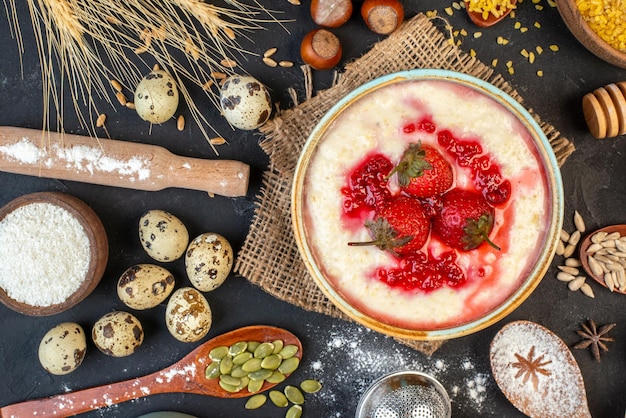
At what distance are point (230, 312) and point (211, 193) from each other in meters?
0.33

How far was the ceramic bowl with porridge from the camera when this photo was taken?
4.31ft

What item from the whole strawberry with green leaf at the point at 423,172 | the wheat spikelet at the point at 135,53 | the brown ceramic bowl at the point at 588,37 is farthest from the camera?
the wheat spikelet at the point at 135,53

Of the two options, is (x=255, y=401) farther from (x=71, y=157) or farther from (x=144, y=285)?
(x=71, y=157)

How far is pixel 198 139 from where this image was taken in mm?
1617

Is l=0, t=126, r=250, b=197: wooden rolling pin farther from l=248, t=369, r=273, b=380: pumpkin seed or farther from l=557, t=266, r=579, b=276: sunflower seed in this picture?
l=557, t=266, r=579, b=276: sunflower seed

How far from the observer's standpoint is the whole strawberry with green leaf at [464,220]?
1.26 meters

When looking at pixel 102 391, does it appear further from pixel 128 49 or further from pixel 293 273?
pixel 128 49

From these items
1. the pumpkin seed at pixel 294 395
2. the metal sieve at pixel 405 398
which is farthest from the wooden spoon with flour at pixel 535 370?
the pumpkin seed at pixel 294 395

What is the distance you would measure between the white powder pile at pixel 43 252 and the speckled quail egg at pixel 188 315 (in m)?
0.24

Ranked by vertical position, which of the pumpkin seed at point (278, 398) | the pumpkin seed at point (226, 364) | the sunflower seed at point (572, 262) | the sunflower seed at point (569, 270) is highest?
the sunflower seed at point (572, 262)

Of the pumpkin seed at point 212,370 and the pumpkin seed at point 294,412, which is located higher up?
the pumpkin seed at point 212,370

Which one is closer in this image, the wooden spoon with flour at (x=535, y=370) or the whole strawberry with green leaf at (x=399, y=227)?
the whole strawberry with green leaf at (x=399, y=227)

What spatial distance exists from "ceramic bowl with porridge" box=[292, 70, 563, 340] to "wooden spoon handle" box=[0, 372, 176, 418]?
0.61 meters

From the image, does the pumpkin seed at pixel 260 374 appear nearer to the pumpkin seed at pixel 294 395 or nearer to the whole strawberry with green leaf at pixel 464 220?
the pumpkin seed at pixel 294 395
